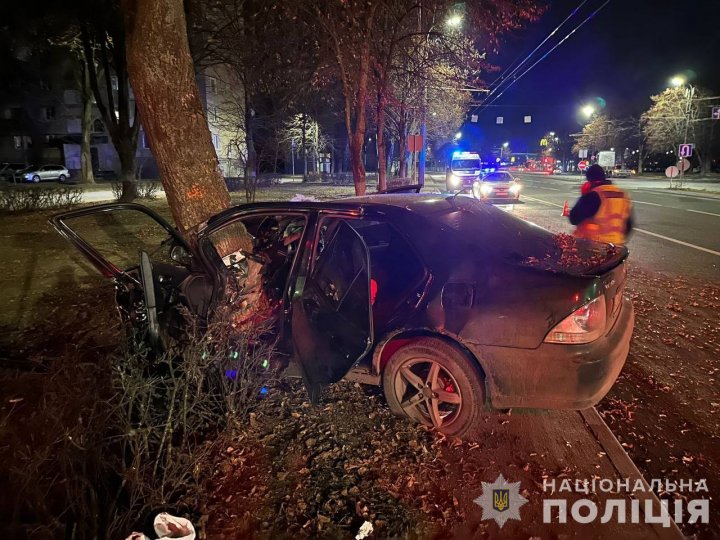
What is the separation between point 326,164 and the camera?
188 ft

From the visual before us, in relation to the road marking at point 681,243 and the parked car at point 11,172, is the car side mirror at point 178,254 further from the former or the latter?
the parked car at point 11,172

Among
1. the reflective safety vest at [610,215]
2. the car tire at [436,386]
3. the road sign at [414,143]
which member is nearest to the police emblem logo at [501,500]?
the car tire at [436,386]

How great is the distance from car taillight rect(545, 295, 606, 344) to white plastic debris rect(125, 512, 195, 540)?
84.3 inches

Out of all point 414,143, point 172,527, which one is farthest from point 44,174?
point 172,527

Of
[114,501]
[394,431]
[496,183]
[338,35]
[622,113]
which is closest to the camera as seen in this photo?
[114,501]

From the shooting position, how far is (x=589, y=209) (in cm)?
604

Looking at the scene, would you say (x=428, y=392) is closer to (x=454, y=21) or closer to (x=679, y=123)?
(x=454, y=21)

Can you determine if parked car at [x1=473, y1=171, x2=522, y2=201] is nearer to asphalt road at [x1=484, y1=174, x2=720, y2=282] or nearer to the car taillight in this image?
asphalt road at [x1=484, y1=174, x2=720, y2=282]

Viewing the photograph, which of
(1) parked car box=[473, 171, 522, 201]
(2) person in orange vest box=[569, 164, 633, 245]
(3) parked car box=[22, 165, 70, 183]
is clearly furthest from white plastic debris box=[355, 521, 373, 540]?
(3) parked car box=[22, 165, 70, 183]

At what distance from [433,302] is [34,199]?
54.1 feet

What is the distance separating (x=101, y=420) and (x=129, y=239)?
930cm

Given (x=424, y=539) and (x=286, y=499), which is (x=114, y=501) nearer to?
(x=286, y=499)

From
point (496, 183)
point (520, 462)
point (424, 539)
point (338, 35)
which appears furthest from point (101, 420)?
point (496, 183)

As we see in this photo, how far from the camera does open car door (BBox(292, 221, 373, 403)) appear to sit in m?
3.28
